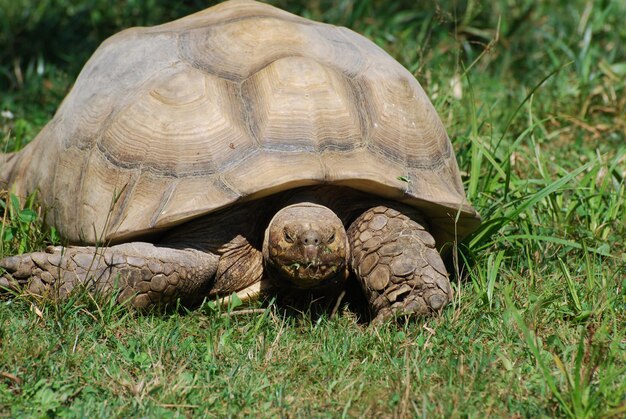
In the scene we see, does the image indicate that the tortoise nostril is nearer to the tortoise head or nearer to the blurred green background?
the tortoise head

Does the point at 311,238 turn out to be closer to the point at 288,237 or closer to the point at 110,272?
the point at 288,237

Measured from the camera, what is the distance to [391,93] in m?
3.80

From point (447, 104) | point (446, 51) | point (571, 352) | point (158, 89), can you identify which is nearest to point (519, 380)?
point (571, 352)

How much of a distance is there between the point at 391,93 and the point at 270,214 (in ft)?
2.37

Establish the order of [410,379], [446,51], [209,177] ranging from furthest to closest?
[446,51], [209,177], [410,379]

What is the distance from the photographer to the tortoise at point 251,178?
3363mm

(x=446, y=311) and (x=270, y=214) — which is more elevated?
(x=270, y=214)

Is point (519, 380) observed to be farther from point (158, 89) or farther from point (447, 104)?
point (447, 104)

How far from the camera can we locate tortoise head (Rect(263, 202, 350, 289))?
3289 mm

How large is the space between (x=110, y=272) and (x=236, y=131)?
72 centimetres

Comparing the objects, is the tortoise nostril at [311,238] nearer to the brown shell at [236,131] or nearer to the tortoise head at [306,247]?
the tortoise head at [306,247]

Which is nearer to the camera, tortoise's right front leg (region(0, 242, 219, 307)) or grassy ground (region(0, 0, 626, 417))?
grassy ground (region(0, 0, 626, 417))

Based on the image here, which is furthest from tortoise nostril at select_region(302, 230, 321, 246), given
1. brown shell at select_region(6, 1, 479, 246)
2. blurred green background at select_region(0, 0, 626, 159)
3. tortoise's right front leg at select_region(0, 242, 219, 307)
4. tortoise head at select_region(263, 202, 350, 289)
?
blurred green background at select_region(0, 0, 626, 159)

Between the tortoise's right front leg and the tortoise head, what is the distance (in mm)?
350
